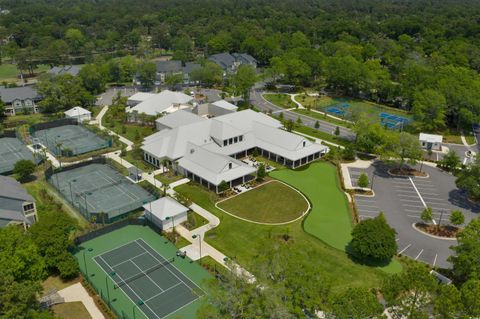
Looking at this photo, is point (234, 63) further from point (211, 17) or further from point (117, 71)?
point (211, 17)

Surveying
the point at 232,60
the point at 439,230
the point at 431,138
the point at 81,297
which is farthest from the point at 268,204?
the point at 232,60

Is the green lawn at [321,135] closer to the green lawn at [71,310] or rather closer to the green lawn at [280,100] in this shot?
the green lawn at [280,100]

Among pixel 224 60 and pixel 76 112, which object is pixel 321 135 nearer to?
pixel 76 112

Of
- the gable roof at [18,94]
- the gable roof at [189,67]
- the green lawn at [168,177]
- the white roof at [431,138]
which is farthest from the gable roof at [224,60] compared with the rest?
the green lawn at [168,177]

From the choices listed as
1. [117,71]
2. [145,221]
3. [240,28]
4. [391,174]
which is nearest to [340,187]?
[391,174]

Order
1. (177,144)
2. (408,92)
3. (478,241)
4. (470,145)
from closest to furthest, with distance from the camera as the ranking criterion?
(478,241) < (177,144) < (470,145) < (408,92)

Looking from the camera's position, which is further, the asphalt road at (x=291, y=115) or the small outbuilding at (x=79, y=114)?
the small outbuilding at (x=79, y=114)

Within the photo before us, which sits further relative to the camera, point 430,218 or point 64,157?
point 64,157

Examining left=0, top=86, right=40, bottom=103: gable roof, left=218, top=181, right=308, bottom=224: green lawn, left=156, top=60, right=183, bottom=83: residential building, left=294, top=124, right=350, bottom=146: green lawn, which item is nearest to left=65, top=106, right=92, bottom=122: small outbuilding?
left=0, top=86, right=40, bottom=103: gable roof
